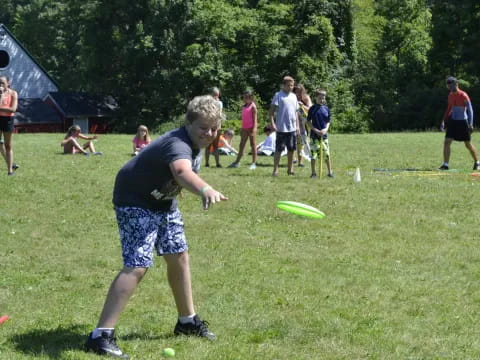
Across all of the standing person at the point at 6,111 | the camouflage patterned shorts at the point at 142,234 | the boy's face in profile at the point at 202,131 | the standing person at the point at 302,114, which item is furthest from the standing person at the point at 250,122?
the boy's face in profile at the point at 202,131

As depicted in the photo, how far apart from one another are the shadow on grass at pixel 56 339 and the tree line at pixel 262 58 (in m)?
38.8

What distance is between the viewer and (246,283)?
24.5 ft

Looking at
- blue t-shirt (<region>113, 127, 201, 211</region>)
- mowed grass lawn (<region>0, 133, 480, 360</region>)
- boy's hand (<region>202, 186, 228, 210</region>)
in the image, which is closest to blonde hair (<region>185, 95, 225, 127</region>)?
blue t-shirt (<region>113, 127, 201, 211</region>)

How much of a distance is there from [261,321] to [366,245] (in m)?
3.22

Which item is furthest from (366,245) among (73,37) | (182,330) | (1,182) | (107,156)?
(73,37)

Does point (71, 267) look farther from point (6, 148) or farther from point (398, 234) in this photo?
point (6, 148)

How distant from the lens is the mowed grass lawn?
5789mm

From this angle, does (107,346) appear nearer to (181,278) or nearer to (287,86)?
(181,278)

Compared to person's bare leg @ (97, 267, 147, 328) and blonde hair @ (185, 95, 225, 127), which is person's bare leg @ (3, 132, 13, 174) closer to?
person's bare leg @ (97, 267, 147, 328)

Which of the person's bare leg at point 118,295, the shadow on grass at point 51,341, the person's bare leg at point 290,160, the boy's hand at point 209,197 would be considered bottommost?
the shadow on grass at point 51,341

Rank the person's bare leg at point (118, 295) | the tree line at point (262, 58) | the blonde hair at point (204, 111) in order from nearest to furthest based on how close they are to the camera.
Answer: the blonde hair at point (204, 111) < the person's bare leg at point (118, 295) < the tree line at point (262, 58)

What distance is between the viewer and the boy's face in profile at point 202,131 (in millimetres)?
5195

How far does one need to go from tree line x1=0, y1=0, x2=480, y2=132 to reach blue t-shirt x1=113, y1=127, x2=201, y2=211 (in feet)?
128

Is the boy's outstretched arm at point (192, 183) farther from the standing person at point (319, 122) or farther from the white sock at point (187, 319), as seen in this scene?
the standing person at point (319, 122)
